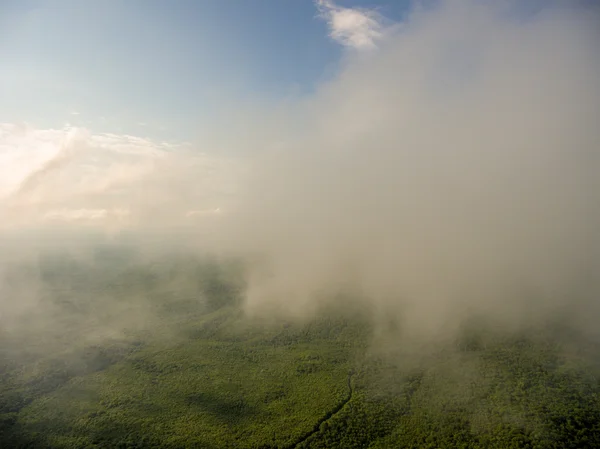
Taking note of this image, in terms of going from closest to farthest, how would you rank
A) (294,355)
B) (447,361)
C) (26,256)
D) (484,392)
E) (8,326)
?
1. (484,392)
2. (447,361)
3. (294,355)
4. (8,326)
5. (26,256)

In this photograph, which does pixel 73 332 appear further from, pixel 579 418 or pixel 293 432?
pixel 579 418

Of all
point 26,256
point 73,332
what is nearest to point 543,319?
point 73,332

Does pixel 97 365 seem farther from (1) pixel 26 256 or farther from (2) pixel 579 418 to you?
(1) pixel 26 256

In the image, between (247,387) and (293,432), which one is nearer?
(293,432)

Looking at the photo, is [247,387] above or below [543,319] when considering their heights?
below

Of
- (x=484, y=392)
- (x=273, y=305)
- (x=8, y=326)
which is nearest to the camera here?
(x=484, y=392)

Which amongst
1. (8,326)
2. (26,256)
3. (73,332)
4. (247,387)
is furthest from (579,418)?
(26,256)
